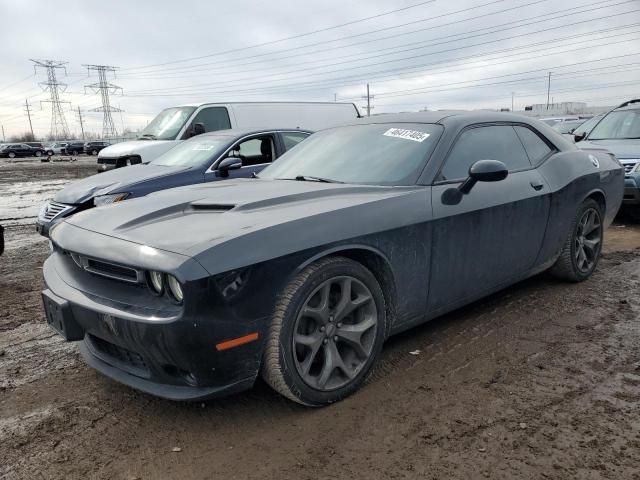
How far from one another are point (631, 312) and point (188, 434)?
329 cm

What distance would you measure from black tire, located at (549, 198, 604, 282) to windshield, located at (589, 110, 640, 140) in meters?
4.32

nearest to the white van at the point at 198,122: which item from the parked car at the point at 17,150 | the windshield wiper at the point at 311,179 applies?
the windshield wiper at the point at 311,179

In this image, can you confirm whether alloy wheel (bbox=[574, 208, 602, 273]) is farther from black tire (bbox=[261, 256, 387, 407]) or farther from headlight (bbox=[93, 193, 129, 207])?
headlight (bbox=[93, 193, 129, 207])

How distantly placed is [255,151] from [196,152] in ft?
2.52

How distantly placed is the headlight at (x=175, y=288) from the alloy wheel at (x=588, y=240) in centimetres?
353

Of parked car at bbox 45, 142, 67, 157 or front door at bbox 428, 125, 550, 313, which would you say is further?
parked car at bbox 45, 142, 67, 157

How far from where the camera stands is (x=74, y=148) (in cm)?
5256

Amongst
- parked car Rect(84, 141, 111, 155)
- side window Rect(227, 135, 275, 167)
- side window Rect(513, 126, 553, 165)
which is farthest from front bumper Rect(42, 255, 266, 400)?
parked car Rect(84, 141, 111, 155)

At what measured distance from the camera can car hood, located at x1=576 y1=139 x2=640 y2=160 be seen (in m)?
7.26

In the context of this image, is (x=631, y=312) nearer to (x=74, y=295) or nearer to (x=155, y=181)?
(x=74, y=295)

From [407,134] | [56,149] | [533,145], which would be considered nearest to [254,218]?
[407,134]

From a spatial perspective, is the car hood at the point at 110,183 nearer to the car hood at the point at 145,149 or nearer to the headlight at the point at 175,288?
the car hood at the point at 145,149

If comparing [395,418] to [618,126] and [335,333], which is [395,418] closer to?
[335,333]

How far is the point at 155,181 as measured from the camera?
20.2 ft
